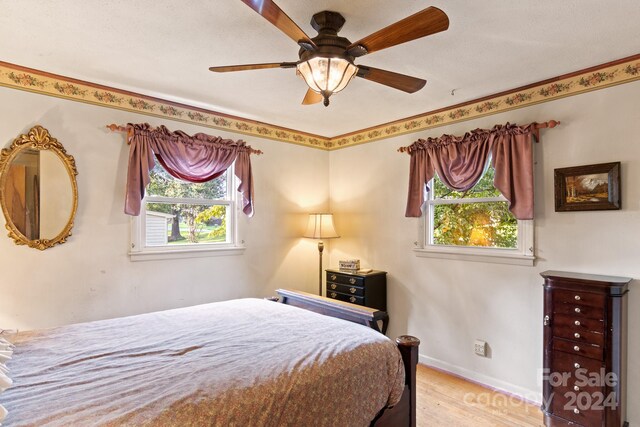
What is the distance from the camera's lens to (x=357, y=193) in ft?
13.9

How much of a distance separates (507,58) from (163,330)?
2.79 metres

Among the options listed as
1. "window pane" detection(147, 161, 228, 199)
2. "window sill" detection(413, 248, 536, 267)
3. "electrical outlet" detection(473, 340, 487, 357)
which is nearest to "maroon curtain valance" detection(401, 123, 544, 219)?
"window sill" detection(413, 248, 536, 267)

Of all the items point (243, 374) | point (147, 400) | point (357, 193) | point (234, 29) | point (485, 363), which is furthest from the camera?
point (357, 193)

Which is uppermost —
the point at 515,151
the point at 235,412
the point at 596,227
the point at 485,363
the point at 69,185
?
the point at 515,151

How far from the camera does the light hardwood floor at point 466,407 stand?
8.29ft

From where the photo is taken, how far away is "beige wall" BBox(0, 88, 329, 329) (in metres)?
2.56

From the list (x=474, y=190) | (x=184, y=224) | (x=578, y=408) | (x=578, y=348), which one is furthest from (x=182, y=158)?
(x=578, y=408)

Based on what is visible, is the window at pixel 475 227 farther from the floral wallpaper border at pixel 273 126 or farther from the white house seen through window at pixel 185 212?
the white house seen through window at pixel 185 212

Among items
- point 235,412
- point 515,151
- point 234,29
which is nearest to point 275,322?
point 235,412

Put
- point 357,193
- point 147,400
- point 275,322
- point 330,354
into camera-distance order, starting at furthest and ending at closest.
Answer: point 357,193, point 275,322, point 330,354, point 147,400

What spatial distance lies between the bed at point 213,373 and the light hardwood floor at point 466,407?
813mm

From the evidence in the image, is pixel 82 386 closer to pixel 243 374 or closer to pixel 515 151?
pixel 243 374

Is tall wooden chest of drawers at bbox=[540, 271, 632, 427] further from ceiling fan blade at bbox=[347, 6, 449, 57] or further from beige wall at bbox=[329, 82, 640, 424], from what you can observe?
ceiling fan blade at bbox=[347, 6, 449, 57]

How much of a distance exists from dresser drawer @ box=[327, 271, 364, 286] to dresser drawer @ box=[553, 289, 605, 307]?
A: 1711 millimetres
